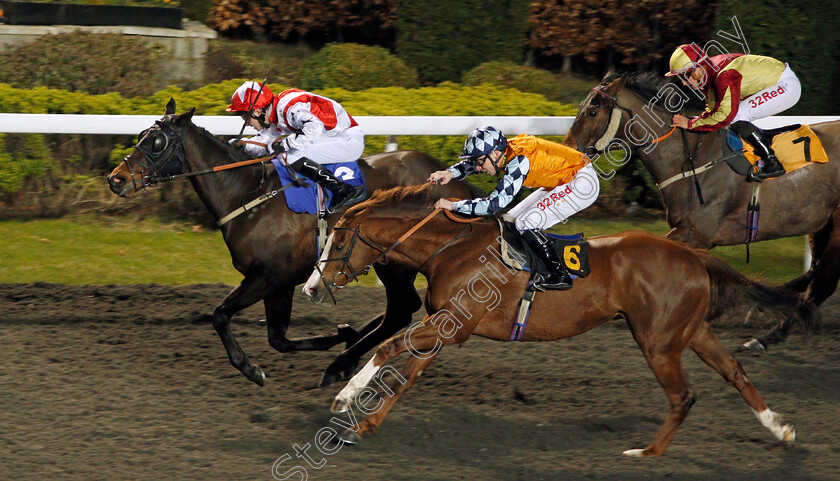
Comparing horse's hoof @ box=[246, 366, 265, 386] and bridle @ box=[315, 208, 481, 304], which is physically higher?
bridle @ box=[315, 208, 481, 304]

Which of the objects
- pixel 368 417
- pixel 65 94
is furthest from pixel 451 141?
pixel 368 417

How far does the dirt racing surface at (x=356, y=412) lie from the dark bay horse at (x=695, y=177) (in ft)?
Answer: 2.28

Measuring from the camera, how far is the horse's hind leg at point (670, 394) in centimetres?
418

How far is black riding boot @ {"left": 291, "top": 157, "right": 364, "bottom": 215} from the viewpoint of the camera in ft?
17.1

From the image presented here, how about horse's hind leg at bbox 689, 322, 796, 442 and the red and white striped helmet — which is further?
the red and white striped helmet

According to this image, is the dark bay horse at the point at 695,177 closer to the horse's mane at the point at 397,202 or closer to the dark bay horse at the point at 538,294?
the dark bay horse at the point at 538,294

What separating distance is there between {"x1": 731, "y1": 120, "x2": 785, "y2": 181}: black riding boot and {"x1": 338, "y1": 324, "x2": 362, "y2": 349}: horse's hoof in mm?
2618

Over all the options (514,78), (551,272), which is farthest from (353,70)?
(551,272)

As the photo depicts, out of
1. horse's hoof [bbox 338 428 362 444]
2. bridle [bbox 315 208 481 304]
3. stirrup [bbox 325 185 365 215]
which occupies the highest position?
bridle [bbox 315 208 481 304]

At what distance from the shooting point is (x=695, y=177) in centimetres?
576

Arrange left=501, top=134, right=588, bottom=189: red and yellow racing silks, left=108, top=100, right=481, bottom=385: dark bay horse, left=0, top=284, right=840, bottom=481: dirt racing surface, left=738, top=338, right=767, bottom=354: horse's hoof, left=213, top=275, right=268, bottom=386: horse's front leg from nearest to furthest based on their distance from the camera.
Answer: left=0, top=284, right=840, bottom=481: dirt racing surface → left=501, top=134, right=588, bottom=189: red and yellow racing silks → left=213, top=275, right=268, bottom=386: horse's front leg → left=108, top=100, right=481, bottom=385: dark bay horse → left=738, top=338, right=767, bottom=354: horse's hoof

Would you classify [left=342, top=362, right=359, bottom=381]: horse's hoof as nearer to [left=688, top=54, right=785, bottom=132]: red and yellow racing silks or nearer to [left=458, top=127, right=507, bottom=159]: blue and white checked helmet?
[left=458, top=127, right=507, bottom=159]: blue and white checked helmet

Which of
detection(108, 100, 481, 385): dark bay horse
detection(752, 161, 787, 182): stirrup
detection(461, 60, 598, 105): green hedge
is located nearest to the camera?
detection(108, 100, 481, 385): dark bay horse

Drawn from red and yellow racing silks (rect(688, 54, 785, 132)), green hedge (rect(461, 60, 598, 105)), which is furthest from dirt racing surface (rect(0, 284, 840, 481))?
green hedge (rect(461, 60, 598, 105))
